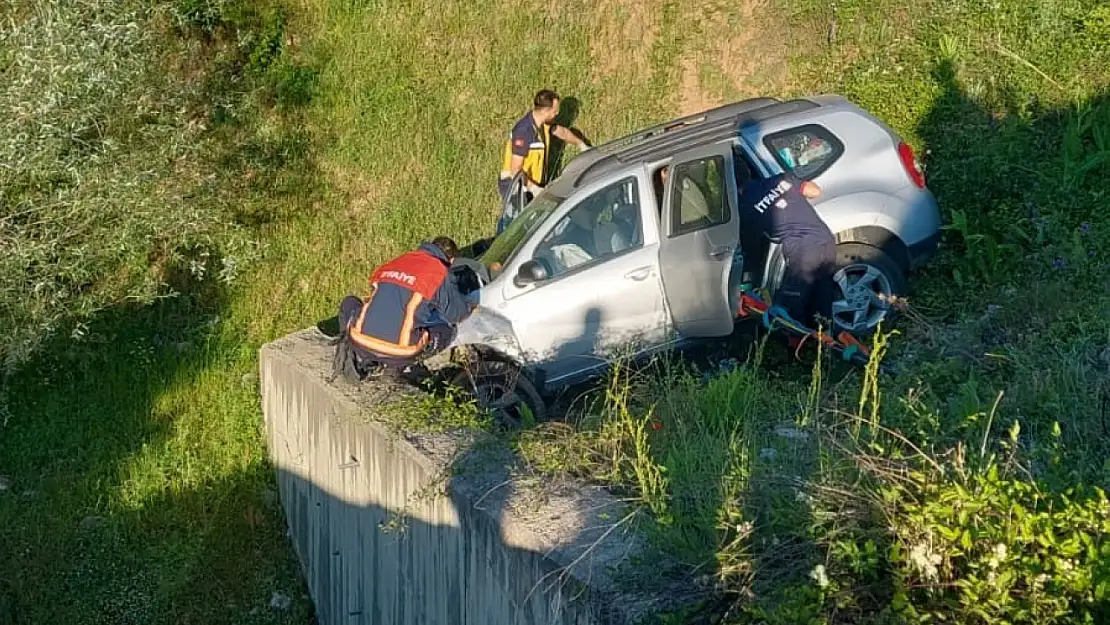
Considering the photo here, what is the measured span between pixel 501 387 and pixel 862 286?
268cm

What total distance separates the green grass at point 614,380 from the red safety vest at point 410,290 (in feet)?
5.99

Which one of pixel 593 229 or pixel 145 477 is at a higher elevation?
pixel 593 229

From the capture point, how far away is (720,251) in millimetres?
7262

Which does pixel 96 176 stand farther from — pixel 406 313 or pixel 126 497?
pixel 406 313

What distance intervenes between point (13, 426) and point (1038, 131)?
10.3 metres

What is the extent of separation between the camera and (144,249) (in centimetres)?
1120

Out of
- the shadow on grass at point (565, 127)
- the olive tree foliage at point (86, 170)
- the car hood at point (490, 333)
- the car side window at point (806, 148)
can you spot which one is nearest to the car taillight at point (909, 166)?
the car side window at point (806, 148)

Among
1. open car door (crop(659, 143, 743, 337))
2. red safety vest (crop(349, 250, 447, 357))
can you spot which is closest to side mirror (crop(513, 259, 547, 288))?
red safety vest (crop(349, 250, 447, 357))

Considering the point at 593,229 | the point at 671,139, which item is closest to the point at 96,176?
the point at 593,229

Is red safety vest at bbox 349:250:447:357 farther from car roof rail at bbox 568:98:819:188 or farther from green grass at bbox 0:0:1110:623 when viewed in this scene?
green grass at bbox 0:0:1110:623

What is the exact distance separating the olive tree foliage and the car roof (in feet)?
16.6

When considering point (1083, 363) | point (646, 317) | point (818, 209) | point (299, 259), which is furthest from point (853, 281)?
point (299, 259)

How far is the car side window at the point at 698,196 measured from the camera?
24.0ft

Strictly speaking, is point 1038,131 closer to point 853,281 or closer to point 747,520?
point 853,281
